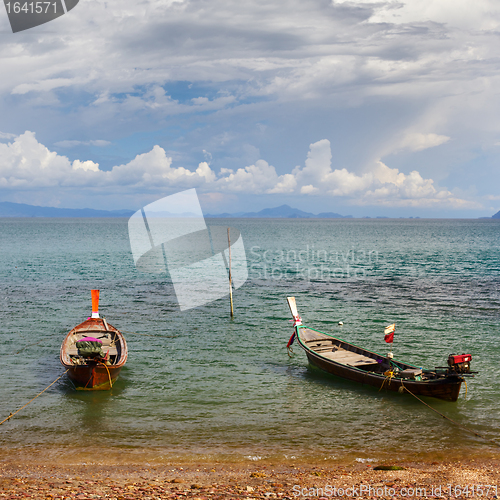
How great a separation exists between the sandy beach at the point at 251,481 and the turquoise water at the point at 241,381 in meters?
0.91

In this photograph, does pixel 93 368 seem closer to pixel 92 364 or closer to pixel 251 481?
pixel 92 364

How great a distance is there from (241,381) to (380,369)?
6840 millimetres

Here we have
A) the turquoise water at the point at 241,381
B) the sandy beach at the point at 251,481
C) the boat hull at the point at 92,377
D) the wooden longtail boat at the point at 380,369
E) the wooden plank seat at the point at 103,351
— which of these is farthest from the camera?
the wooden plank seat at the point at 103,351

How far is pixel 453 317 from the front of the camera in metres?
35.2

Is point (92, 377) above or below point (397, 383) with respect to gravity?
above

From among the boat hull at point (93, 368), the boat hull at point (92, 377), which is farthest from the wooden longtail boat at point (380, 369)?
the boat hull at point (92, 377)

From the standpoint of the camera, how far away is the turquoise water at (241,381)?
15.9 metres

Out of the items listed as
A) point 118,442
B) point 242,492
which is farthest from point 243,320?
point 242,492

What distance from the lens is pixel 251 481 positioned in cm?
1297

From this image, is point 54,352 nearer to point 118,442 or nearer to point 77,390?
point 77,390

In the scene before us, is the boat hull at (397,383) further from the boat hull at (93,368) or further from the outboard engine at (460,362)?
the boat hull at (93,368)

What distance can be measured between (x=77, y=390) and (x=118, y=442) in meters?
5.95

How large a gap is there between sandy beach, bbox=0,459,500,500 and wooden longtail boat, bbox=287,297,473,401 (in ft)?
14.7

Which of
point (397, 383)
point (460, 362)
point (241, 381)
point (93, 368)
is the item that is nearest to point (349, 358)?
point (397, 383)
